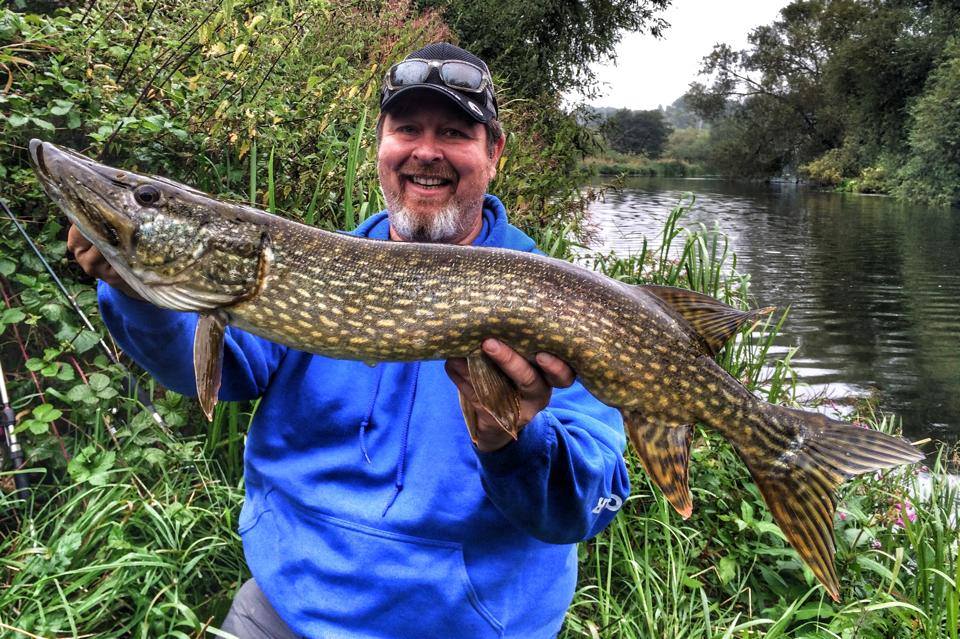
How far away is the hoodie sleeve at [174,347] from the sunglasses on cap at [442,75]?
3.09 ft

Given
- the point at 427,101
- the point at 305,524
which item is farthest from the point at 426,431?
the point at 427,101

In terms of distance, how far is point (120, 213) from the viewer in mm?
1528

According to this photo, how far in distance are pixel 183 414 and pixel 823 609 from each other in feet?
7.69

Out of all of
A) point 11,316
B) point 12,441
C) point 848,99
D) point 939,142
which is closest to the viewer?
point 12,441

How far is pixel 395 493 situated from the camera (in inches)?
69.4

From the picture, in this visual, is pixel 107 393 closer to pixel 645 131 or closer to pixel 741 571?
pixel 741 571

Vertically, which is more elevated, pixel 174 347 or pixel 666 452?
pixel 174 347

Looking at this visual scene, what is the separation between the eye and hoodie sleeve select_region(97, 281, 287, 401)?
0.26m

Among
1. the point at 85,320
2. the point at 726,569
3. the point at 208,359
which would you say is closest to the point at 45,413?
the point at 85,320

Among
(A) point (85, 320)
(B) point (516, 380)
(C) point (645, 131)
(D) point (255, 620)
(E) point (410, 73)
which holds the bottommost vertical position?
(D) point (255, 620)

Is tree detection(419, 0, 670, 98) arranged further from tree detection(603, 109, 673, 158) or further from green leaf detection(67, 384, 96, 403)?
tree detection(603, 109, 673, 158)

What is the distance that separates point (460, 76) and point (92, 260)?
48.4 inches

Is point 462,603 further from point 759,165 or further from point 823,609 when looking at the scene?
point 759,165

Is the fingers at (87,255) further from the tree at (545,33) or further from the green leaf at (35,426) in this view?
the tree at (545,33)
